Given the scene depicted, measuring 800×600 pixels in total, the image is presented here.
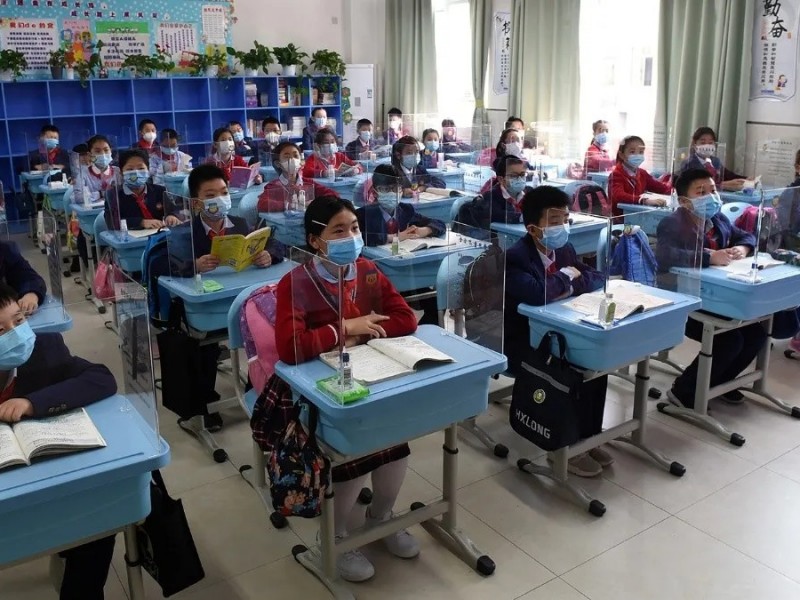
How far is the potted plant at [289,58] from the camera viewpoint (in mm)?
9844

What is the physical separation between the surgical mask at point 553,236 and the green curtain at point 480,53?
603 centimetres

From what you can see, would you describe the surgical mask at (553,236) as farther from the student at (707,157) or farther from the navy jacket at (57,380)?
the student at (707,157)

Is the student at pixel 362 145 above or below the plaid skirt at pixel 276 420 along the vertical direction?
above

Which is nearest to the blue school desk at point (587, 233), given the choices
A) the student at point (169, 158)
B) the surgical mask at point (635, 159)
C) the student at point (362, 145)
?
the surgical mask at point (635, 159)

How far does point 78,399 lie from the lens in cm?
186

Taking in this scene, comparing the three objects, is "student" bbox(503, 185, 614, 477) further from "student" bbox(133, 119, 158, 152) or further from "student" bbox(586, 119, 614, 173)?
"student" bbox(133, 119, 158, 152)

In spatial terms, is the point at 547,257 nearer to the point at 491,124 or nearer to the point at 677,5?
the point at 677,5

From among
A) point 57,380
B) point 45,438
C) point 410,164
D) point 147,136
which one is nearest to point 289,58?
point 147,136

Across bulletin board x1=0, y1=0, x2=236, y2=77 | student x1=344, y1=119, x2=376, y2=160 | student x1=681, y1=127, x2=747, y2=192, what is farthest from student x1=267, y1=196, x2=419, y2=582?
bulletin board x1=0, y1=0, x2=236, y2=77

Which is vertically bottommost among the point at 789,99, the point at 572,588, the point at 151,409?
the point at 572,588

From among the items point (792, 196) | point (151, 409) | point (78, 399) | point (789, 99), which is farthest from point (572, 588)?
point (789, 99)

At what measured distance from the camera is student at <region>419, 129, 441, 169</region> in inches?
268

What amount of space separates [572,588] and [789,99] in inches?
211

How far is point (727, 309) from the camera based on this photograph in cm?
319
